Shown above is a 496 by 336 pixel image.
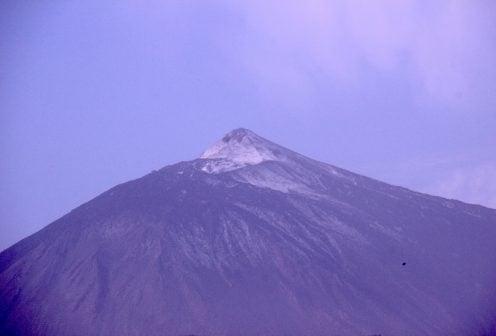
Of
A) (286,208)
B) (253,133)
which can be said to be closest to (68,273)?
(286,208)

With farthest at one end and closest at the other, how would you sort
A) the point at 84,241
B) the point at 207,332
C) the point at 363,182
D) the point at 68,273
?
the point at 363,182, the point at 84,241, the point at 68,273, the point at 207,332

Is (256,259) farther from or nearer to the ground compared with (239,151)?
nearer to the ground

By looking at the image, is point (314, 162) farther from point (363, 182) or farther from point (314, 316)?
point (314, 316)

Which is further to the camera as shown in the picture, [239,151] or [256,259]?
[239,151]

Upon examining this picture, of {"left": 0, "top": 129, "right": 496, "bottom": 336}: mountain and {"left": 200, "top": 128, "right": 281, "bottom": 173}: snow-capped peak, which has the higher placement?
{"left": 200, "top": 128, "right": 281, "bottom": 173}: snow-capped peak
